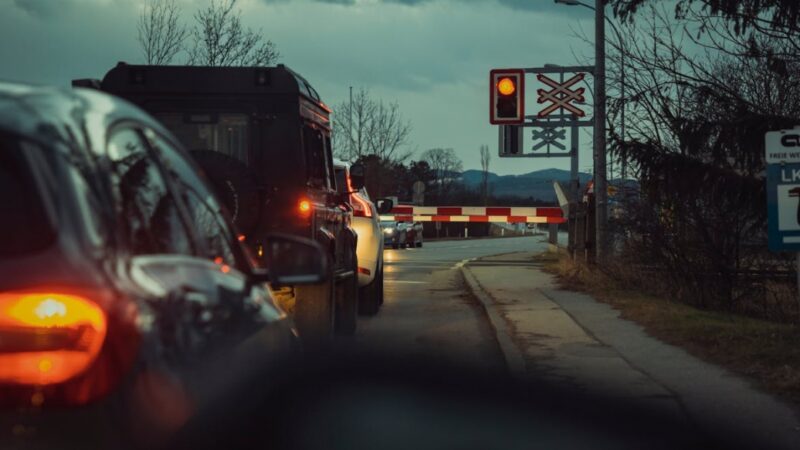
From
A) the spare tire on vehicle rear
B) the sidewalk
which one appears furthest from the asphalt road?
the spare tire on vehicle rear

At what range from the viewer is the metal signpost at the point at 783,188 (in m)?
10.1

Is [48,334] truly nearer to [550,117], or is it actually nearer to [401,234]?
[550,117]

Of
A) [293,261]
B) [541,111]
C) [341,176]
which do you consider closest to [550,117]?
[541,111]

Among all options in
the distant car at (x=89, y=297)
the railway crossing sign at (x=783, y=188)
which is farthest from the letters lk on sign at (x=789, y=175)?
the distant car at (x=89, y=297)

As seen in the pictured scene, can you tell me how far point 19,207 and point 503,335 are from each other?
996 centimetres

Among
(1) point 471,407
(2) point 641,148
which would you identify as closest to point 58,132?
(1) point 471,407

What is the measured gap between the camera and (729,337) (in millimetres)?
10680

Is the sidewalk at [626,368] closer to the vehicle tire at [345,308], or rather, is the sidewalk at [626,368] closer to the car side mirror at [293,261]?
the vehicle tire at [345,308]

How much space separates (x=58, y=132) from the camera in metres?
2.31

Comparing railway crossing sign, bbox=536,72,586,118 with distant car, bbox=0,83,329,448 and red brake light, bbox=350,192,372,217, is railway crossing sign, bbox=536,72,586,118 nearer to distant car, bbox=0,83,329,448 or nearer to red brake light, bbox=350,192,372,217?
red brake light, bbox=350,192,372,217

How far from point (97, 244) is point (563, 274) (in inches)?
802

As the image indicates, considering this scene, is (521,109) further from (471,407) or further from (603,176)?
(471,407)

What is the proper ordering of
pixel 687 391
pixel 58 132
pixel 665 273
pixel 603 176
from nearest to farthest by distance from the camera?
pixel 58 132 < pixel 687 391 < pixel 665 273 < pixel 603 176

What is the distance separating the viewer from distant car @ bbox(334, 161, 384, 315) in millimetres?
14719
